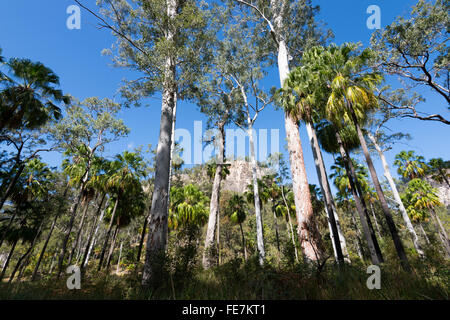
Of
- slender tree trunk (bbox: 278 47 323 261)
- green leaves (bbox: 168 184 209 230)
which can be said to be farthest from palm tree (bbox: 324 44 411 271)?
green leaves (bbox: 168 184 209 230)

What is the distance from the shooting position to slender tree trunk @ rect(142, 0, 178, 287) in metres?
5.09

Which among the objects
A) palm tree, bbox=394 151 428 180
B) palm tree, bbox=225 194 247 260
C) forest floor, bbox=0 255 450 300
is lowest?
forest floor, bbox=0 255 450 300

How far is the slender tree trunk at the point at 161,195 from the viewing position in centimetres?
509

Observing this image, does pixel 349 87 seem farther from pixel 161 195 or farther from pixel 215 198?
pixel 215 198

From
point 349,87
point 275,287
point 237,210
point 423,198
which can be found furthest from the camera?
point 237,210

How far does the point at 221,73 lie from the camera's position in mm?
18234

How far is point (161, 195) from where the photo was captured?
642cm

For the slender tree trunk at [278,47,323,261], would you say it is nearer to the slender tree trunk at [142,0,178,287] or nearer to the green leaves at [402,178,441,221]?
the slender tree trunk at [142,0,178,287]

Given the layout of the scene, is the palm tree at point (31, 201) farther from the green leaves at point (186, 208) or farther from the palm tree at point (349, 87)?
the palm tree at point (349, 87)

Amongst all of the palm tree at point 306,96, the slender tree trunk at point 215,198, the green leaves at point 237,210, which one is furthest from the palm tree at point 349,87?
the green leaves at point 237,210

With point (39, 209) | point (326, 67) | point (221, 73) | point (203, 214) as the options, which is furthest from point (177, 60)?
point (39, 209)

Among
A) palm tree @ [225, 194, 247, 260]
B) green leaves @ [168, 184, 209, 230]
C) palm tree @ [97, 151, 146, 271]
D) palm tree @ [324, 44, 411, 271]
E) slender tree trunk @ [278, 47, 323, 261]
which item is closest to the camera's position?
slender tree trunk @ [278, 47, 323, 261]

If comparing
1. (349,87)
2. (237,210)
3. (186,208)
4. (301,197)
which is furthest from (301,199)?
(237,210)
